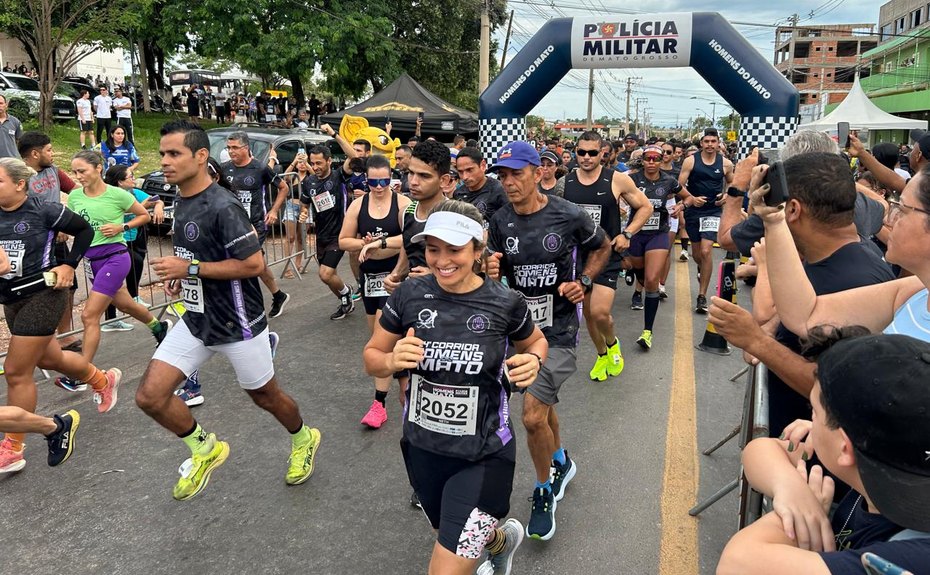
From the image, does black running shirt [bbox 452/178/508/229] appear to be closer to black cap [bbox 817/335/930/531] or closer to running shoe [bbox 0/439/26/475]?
running shoe [bbox 0/439/26/475]

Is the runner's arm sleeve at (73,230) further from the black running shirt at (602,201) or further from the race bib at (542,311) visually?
the black running shirt at (602,201)

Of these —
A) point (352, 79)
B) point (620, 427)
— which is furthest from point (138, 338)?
point (352, 79)

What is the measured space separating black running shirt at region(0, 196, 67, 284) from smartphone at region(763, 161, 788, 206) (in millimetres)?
4361

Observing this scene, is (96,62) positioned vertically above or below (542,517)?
above

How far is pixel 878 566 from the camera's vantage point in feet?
3.89

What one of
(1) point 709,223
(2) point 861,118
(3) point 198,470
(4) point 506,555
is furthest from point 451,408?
(2) point 861,118

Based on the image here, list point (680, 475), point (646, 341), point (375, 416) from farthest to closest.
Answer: point (646, 341)
point (375, 416)
point (680, 475)

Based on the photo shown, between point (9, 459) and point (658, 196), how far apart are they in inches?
255

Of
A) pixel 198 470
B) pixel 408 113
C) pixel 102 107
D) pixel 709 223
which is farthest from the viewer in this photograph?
pixel 102 107

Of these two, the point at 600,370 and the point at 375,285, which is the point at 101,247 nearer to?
the point at 375,285

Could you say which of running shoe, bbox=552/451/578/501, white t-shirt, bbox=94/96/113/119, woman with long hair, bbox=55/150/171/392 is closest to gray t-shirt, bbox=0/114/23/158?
woman with long hair, bbox=55/150/171/392

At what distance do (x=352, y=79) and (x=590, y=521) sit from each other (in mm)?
27039

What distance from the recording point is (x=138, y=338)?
22.2 ft

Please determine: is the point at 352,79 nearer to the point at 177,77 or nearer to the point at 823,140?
the point at 177,77
